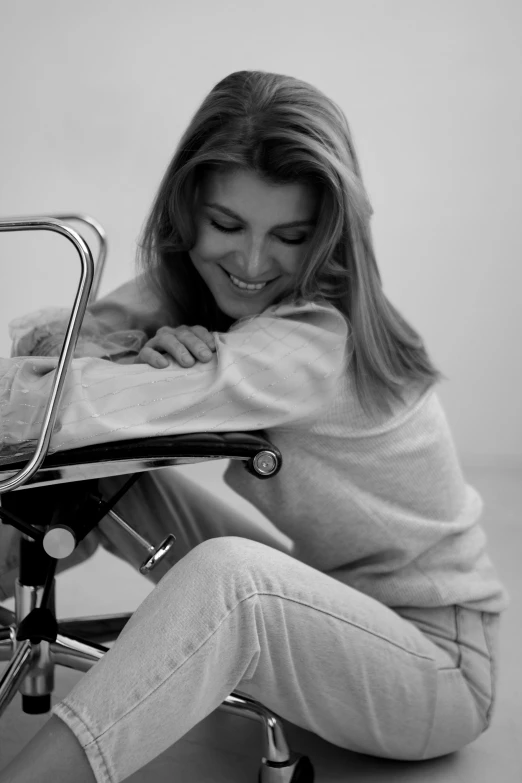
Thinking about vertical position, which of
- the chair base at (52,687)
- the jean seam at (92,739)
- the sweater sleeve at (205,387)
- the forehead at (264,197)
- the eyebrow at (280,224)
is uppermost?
the forehead at (264,197)

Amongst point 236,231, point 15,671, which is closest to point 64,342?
point 236,231

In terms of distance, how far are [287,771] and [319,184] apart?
787mm

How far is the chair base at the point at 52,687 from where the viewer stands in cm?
134

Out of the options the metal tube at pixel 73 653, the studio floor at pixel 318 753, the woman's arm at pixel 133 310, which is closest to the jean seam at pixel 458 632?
the studio floor at pixel 318 753

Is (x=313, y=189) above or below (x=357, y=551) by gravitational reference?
above

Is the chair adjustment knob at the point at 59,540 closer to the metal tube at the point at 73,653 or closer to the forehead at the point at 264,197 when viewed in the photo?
the metal tube at the point at 73,653

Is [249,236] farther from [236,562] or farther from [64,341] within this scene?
[236,562]

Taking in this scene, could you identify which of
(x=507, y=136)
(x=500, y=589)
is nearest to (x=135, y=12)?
(x=507, y=136)

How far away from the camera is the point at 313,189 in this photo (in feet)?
4.39

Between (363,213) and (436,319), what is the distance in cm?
240

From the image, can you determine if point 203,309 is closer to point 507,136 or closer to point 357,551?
point 357,551

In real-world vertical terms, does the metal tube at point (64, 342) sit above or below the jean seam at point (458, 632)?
above

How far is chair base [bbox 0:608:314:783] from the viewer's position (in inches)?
52.9

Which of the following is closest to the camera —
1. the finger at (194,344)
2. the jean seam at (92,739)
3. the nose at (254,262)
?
the jean seam at (92,739)
